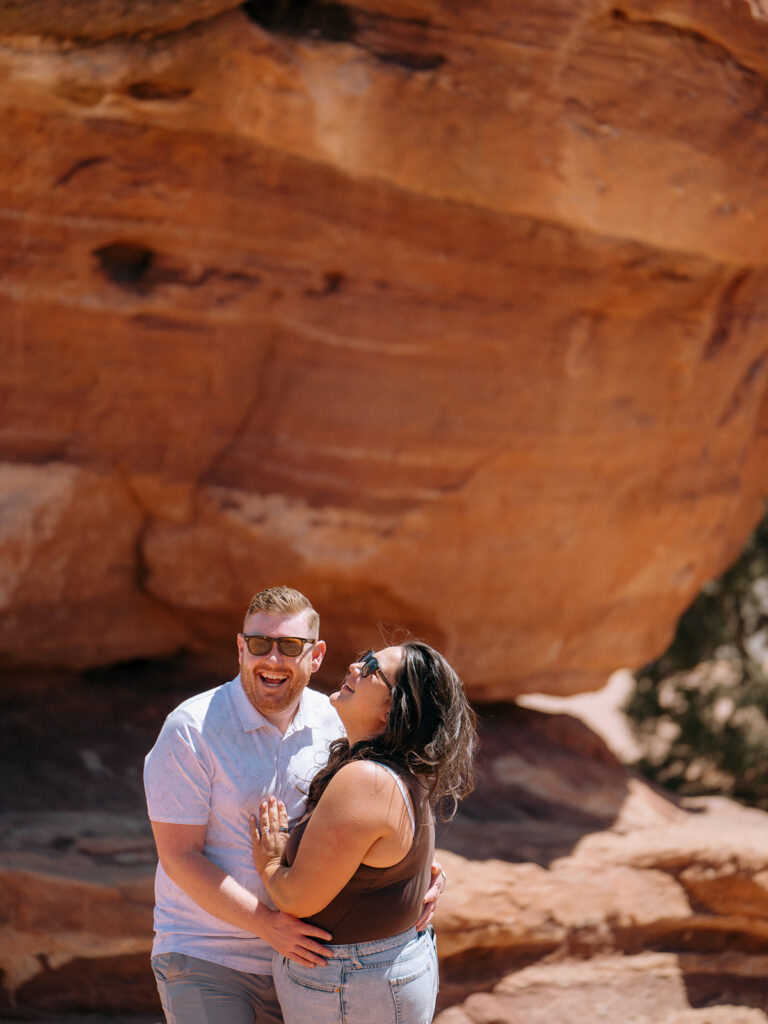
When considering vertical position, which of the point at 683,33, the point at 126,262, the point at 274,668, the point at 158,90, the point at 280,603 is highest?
the point at 683,33

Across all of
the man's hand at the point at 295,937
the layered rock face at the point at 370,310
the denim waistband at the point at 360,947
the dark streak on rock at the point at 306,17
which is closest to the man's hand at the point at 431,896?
the denim waistband at the point at 360,947

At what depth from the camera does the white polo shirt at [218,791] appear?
218 centimetres

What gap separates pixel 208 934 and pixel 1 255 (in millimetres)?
2861

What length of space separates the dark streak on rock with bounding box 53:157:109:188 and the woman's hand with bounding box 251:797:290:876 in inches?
110

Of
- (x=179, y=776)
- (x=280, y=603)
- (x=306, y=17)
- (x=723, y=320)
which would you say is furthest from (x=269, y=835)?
(x=723, y=320)

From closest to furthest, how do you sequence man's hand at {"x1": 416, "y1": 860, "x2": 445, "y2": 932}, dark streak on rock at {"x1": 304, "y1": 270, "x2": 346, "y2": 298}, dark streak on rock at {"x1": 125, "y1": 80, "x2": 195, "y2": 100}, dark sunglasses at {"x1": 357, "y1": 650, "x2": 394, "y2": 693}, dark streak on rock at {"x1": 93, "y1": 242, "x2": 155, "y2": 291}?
dark sunglasses at {"x1": 357, "y1": 650, "x2": 394, "y2": 693}, man's hand at {"x1": 416, "y1": 860, "x2": 445, "y2": 932}, dark streak on rock at {"x1": 125, "y1": 80, "x2": 195, "y2": 100}, dark streak on rock at {"x1": 93, "y1": 242, "x2": 155, "y2": 291}, dark streak on rock at {"x1": 304, "y1": 270, "x2": 346, "y2": 298}

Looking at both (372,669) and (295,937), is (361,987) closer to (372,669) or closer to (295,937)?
(295,937)

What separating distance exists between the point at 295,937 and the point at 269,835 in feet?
0.67

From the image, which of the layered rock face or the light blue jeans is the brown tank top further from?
the layered rock face

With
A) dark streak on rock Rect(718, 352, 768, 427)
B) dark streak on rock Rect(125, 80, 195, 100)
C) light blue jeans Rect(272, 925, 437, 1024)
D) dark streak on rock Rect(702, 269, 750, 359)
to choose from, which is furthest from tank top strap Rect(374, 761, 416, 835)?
dark streak on rock Rect(718, 352, 768, 427)

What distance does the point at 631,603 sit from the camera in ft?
18.0

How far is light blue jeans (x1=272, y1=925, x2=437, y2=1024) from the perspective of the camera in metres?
2.03

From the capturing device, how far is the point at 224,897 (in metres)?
2.12

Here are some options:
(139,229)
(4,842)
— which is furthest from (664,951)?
(139,229)
